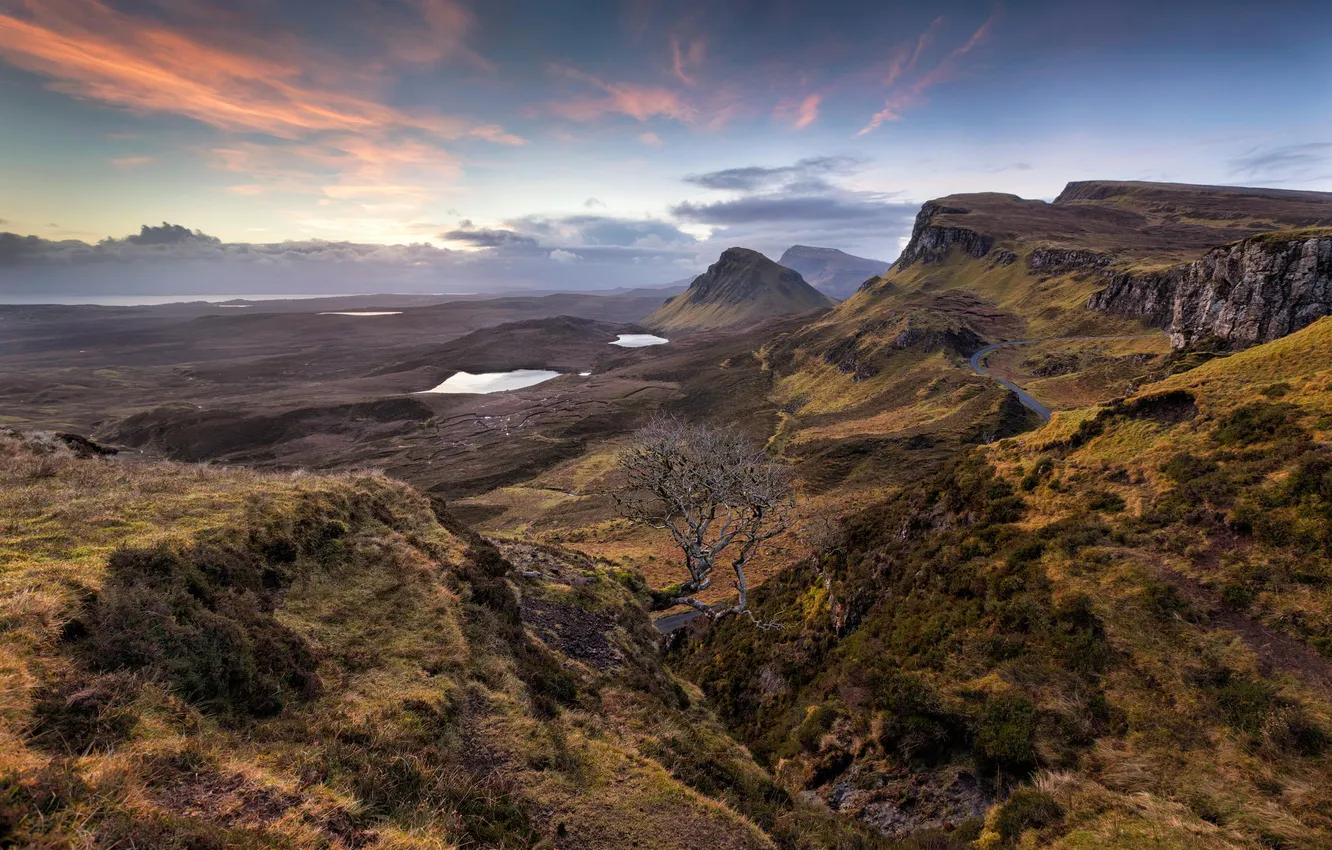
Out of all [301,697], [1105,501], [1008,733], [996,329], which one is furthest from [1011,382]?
[301,697]

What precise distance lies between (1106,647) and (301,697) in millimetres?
23065

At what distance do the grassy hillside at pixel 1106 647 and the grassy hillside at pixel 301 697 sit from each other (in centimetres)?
477

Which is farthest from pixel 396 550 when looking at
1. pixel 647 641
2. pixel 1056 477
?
pixel 1056 477

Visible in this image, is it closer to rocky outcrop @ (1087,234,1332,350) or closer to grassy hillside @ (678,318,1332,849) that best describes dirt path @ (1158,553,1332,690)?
grassy hillside @ (678,318,1332,849)

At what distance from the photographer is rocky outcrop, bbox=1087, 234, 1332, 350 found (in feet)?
179

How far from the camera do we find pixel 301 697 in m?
11.8

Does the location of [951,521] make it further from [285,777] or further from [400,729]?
[285,777]

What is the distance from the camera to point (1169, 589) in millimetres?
16234

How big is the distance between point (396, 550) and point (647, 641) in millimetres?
13458

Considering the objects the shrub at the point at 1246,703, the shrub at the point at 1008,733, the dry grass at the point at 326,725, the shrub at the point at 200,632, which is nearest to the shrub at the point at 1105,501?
the shrub at the point at 1246,703

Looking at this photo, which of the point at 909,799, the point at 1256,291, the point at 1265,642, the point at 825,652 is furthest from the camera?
the point at 1256,291

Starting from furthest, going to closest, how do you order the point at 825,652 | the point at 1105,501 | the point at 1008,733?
the point at 825,652 → the point at 1105,501 → the point at 1008,733

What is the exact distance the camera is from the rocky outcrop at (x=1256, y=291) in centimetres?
5450

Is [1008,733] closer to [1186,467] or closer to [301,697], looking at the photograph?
[1186,467]
